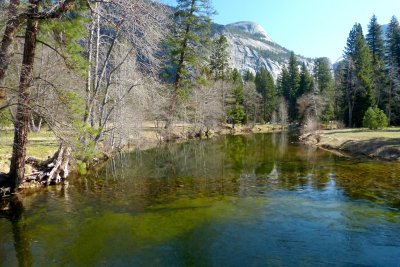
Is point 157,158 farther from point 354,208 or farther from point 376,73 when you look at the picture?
point 376,73

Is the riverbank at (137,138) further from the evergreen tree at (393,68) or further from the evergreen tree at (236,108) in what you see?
the evergreen tree at (393,68)

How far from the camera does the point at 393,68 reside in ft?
187

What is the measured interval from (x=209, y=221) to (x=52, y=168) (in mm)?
10125

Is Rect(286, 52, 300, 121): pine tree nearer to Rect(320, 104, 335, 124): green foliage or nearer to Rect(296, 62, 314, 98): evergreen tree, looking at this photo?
Rect(296, 62, 314, 98): evergreen tree

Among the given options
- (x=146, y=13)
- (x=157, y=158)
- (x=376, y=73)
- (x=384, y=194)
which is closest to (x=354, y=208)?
(x=384, y=194)

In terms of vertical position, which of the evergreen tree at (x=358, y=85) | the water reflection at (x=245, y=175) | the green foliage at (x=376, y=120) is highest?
the evergreen tree at (x=358, y=85)

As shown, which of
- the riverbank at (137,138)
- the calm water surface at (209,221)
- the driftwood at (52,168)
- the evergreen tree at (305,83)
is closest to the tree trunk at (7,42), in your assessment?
the riverbank at (137,138)

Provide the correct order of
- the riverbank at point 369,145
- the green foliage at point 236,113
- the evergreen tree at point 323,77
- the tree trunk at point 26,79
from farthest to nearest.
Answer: the evergreen tree at point 323,77 < the green foliage at point 236,113 < the riverbank at point 369,145 < the tree trunk at point 26,79

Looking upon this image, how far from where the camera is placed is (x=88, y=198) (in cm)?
1559

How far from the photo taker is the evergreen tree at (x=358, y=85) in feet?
185

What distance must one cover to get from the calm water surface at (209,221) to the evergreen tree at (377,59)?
42.2m

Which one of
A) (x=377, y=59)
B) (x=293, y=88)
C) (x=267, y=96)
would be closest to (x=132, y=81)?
(x=377, y=59)

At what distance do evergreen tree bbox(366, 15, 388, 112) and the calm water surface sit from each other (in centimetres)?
4222

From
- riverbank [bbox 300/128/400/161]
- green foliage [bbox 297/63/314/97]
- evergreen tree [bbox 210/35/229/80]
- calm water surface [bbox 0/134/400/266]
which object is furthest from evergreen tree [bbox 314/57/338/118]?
calm water surface [bbox 0/134/400/266]
